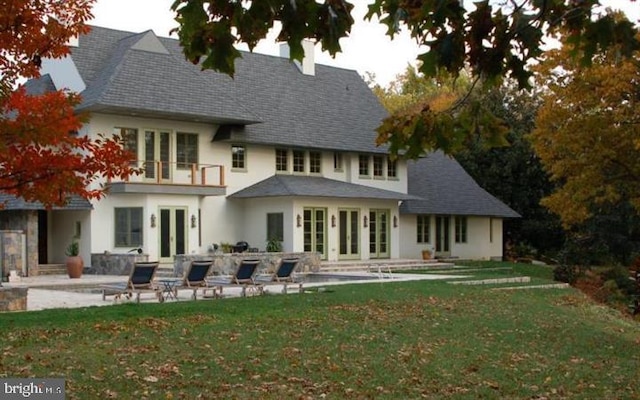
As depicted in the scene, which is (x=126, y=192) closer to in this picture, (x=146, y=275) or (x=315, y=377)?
(x=146, y=275)

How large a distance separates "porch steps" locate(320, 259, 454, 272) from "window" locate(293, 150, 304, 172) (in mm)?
4880

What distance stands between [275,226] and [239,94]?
21.5 ft

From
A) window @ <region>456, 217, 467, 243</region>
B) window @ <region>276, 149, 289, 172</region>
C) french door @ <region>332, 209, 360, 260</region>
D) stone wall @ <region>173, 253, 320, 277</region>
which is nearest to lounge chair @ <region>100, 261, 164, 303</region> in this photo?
stone wall @ <region>173, 253, 320, 277</region>

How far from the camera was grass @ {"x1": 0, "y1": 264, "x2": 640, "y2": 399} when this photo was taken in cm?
960

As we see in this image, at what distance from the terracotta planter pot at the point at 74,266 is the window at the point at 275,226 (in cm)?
850

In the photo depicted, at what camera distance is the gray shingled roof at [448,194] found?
40.9m

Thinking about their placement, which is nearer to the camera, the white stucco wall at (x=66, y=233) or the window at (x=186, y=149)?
the white stucco wall at (x=66, y=233)

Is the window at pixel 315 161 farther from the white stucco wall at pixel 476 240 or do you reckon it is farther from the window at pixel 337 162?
the white stucco wall at pixel 476 240

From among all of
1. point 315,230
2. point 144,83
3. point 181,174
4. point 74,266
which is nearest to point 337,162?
point 315,230

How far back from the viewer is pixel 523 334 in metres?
14.5

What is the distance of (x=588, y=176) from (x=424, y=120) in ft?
74.0

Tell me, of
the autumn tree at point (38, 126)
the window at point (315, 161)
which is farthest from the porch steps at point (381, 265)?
Result: the autumn tree at point (38, 126)

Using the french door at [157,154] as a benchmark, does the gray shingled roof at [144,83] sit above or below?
above

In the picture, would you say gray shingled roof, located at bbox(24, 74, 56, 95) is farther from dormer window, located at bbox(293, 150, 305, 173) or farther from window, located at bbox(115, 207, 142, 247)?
dormer window, located at bbox(293, 150, 305, 173)
